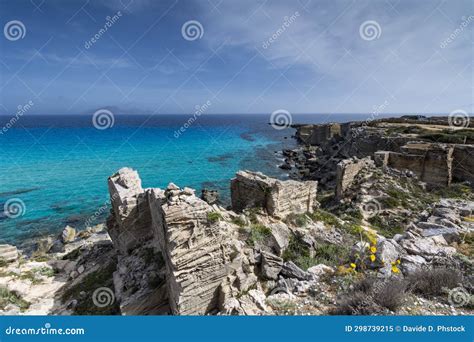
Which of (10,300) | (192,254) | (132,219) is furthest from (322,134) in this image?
(10,300)

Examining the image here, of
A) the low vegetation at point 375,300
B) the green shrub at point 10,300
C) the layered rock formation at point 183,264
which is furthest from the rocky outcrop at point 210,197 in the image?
the low vegetation at point 375,300

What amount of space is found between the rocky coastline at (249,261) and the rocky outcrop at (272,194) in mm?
62

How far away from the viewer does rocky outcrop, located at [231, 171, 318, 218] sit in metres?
12.3

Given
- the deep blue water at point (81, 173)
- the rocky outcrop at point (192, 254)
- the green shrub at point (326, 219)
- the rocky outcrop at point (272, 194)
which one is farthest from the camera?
the deep blue water at point (81, 173)

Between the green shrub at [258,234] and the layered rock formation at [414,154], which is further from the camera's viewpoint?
the layered rock formation at [414,154]

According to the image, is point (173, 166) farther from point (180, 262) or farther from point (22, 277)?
point (180, 262)

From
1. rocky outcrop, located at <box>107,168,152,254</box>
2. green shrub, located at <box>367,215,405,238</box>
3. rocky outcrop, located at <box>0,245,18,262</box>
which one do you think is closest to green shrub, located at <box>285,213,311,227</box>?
green shrub, located at <box>367,215,405,238</box>

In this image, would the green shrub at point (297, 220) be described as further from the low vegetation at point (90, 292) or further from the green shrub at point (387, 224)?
the low vegetation at point (90, 292)

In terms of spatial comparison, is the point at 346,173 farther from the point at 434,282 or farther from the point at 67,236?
the point at 67,236

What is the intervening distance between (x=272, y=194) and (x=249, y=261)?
4.60m

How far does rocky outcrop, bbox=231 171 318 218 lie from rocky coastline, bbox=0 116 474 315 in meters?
0.06

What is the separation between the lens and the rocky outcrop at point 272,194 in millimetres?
12258

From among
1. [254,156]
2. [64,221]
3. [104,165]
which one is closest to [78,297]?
[64,221]

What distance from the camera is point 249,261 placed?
8.16 meters
